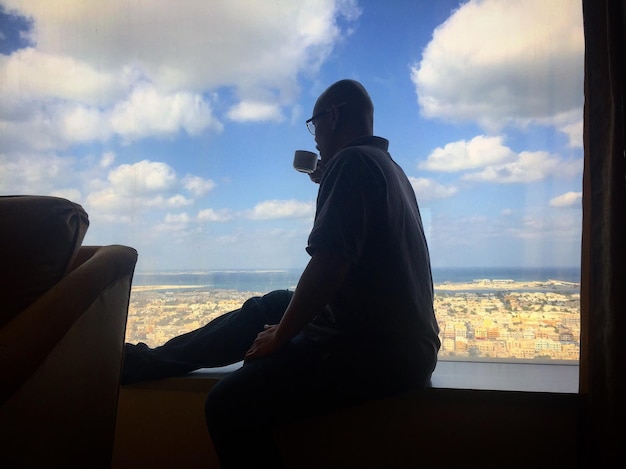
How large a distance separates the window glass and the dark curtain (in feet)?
0.93

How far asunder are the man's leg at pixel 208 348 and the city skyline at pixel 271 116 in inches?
13.8

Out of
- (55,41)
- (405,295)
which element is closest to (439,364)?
(405,295)

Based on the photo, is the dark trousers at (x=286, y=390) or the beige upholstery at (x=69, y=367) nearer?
the beige upholstery at (x=69, y=367)

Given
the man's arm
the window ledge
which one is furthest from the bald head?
the window ledge

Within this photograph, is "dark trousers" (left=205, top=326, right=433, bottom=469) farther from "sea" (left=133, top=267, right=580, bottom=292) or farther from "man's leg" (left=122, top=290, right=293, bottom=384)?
"sea" (left=133, top=267, right=580, bottom=292)

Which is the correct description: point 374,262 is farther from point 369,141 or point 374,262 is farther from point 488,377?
point 488,377

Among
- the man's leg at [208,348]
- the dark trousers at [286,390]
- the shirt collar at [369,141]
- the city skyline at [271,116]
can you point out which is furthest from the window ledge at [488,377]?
the shirt collar at [369,141]

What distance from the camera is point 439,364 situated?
4.72 ft

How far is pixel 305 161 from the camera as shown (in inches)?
57.7

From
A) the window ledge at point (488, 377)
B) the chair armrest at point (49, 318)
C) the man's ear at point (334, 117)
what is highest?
the man's ear at point (334, 117)

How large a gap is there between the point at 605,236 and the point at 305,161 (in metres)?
0.84

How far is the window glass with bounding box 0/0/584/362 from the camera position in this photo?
1.40m

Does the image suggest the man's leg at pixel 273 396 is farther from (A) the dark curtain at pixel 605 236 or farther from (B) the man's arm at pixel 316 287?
(A) the dark curtain at pixel 605 236

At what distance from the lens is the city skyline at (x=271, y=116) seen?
4.60 ft
